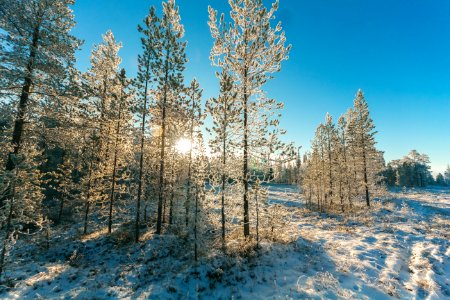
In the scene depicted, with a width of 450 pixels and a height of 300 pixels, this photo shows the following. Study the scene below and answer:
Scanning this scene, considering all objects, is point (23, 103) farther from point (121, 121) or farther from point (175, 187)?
point (175, 187)

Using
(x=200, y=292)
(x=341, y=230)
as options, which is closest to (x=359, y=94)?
(x=341, y=230)

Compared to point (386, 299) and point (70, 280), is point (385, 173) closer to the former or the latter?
point (386, 299)

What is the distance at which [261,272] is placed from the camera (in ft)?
32.4

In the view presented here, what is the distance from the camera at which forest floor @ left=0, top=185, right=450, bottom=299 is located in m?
8.55

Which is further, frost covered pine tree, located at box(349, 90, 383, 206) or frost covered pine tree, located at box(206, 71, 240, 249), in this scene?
frost covered pine tree, located at box(349, 90, 383, 206)

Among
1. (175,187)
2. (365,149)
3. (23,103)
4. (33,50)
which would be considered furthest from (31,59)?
(365,149)

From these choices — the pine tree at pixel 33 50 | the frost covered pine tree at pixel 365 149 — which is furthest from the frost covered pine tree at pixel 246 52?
the frost covered pine tree at pixel 365 149

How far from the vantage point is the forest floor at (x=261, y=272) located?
855 centimetres

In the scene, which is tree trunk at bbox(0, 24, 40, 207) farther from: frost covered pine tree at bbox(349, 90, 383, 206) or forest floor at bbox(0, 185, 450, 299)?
frost covered pine tree at bbox(349, 90, 383, 206)

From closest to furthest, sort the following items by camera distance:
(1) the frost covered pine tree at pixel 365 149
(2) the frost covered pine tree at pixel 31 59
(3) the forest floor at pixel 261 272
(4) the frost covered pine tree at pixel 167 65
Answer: (3) the forest floor at pixel 261 272, (2) the frost covered pine tree at pixel 31 59, (4) the frost covered pine tree at pixel 167 65, (1) the frost covered pine tree at pixel 365 149

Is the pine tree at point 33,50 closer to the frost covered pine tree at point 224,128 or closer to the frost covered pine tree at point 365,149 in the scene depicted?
the frost covered pine tree at point 224,128

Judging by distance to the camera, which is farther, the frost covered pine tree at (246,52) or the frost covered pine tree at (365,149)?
the frost covered pine tree at (365,149)

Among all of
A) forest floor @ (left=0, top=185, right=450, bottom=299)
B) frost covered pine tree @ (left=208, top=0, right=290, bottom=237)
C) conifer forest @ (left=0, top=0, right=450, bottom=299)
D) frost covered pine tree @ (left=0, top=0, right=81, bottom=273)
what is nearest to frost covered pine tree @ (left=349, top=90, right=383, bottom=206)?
conifer forest @ (left=0, top=0, right=450, bottom=299)

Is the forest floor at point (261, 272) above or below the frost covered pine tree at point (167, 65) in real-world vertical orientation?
below
